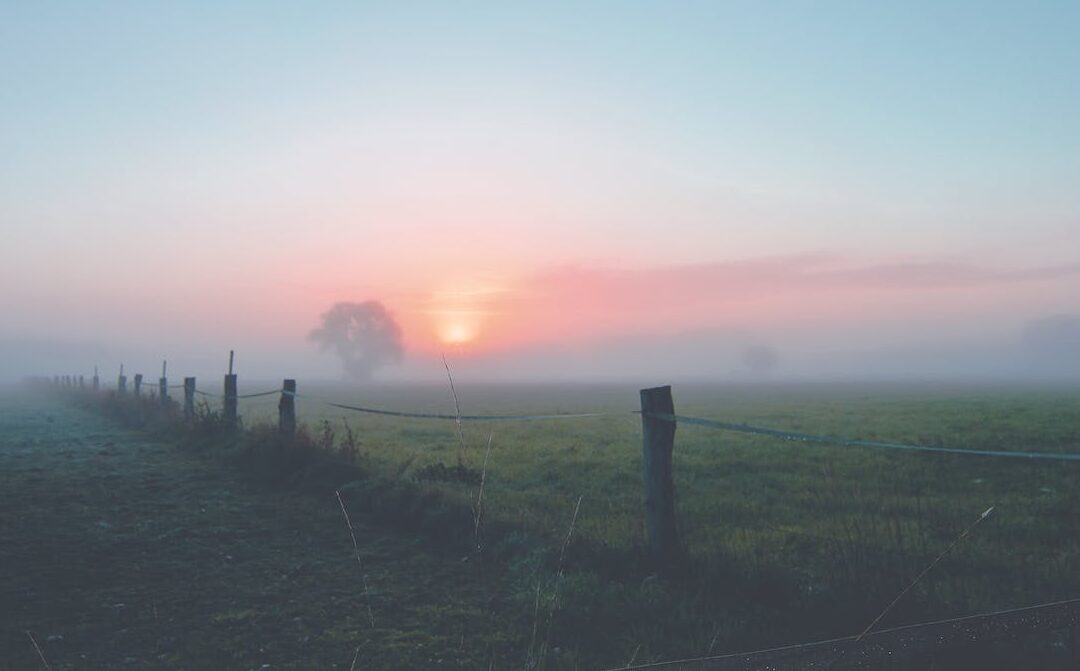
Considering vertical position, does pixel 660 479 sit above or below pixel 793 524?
above

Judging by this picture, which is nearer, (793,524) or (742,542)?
(742,542)

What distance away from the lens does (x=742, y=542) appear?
7.12m

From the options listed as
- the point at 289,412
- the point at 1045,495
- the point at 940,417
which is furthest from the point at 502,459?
the point at 940,417

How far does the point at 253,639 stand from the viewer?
4867mm

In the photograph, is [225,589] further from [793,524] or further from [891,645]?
[793,524]

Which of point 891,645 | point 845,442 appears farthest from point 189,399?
point 891,645

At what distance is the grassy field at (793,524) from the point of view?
16.3 ft

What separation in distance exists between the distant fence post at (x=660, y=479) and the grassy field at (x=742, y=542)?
0.77 feet

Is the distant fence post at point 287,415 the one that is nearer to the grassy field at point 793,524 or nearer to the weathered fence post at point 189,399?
the grassy field at point 793,524

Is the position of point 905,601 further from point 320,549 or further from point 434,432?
point 434,432

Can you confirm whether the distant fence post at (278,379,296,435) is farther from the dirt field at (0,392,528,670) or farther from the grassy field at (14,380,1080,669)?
the dirt field at (0,392,528,670)

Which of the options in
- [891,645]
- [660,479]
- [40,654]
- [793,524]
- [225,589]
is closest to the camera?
[891,645]

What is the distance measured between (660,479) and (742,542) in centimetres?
163

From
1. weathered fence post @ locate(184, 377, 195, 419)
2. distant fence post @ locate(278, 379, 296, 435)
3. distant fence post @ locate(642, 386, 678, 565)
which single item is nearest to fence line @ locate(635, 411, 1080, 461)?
distant fence post @ locate(642, 386, 678, 565)
